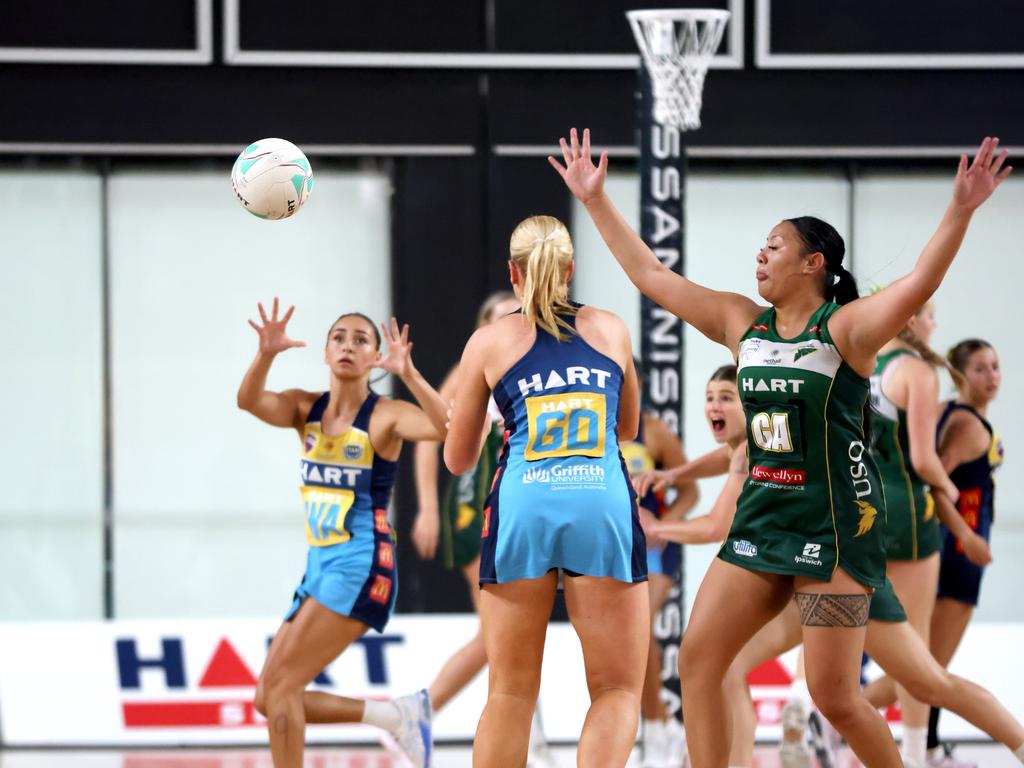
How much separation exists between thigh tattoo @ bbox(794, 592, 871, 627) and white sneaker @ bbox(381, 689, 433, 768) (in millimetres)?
2082

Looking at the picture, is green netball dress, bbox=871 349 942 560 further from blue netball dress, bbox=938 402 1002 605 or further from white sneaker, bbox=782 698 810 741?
white sneaker, bbox=782 698 810 741

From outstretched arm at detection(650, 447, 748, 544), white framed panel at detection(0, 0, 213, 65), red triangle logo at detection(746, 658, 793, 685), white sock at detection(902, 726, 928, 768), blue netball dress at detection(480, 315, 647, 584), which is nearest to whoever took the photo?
blue netball dress at detection(480, 315, 647, 584)

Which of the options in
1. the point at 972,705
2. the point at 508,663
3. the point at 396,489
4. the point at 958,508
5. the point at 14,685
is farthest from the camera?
the point at 396,489

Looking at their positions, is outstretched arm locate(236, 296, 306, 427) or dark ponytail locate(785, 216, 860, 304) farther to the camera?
outstretched arm locate(236, 296, 306, 427)

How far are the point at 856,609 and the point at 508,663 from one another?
1019mm

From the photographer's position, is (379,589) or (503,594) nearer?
(503,594)

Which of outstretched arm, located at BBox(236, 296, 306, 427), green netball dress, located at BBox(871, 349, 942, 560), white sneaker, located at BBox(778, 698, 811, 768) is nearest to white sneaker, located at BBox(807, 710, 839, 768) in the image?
white sneaker, located at BBox(778, 698, 811, 768)

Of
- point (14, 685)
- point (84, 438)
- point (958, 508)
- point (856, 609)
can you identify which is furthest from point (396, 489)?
point (856, 609)

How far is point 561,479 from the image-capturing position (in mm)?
4148

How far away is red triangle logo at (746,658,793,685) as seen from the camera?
7.49m

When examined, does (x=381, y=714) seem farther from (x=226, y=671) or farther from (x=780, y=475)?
(x=780, y=475)

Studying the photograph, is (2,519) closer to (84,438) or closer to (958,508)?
(84,438)

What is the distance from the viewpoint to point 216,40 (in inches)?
309

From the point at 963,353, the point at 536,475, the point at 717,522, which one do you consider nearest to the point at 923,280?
the point at 536,475
